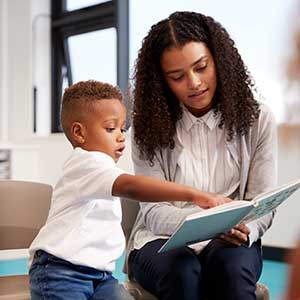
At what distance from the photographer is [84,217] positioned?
1107mm

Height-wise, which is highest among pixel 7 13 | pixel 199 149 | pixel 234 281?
pixel 7 13

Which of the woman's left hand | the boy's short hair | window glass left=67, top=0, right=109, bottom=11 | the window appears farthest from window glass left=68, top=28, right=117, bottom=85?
the woman's left hand

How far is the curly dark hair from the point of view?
4.49ft

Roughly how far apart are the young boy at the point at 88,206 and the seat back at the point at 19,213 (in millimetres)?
282

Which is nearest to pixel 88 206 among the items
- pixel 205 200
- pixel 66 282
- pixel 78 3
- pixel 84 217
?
pixel 84 217

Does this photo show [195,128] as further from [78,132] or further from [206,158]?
[78,132]

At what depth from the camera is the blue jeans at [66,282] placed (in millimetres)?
1063

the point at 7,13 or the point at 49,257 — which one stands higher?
the point at 7,13

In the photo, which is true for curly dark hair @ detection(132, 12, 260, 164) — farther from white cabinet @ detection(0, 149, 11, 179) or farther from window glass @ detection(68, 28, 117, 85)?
white cabinet @ detection(0, 149, 11, 179)

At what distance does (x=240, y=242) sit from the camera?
47.9 inches

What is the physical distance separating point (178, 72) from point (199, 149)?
0.72 ft

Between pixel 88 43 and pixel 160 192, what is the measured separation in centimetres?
353

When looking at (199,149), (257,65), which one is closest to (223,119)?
(199,149)

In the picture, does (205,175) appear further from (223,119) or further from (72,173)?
(72,173)
